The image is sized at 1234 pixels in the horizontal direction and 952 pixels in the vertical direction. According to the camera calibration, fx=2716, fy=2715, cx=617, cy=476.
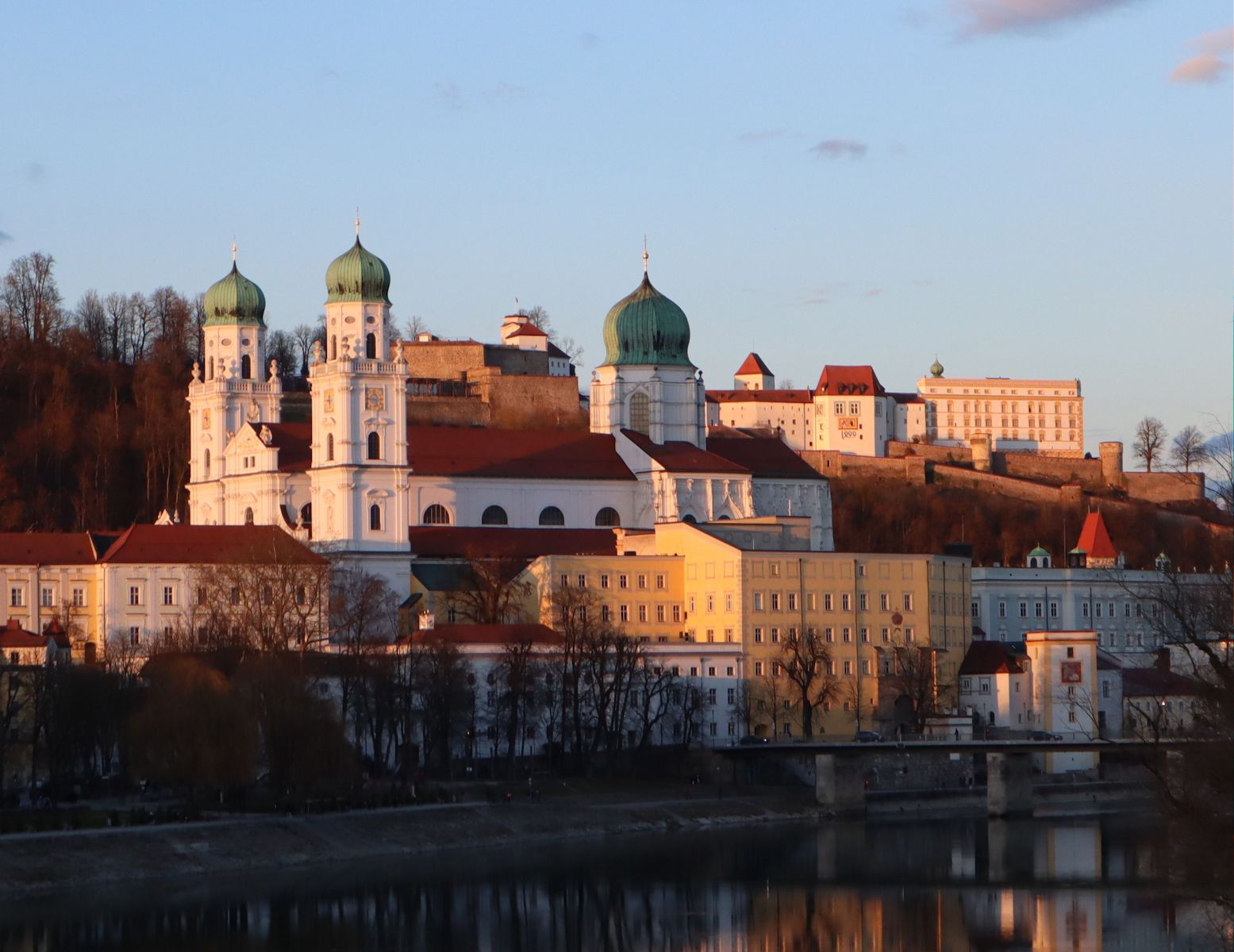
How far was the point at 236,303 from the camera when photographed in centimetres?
11362

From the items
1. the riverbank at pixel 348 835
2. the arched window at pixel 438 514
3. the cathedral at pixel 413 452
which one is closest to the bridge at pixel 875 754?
the riverbank at pixel 348 835

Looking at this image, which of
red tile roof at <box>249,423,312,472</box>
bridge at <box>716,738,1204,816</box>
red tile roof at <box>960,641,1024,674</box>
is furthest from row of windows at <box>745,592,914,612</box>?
red tile roof at <box>249,423,312,472</box>

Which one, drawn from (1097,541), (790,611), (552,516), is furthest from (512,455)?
(1097,541)

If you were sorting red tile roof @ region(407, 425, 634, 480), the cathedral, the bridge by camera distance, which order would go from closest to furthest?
1. the bridge
2. the cathedral
3. red tile roof @ region(407, 425, 634, 480)

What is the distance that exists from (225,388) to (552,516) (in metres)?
14.8

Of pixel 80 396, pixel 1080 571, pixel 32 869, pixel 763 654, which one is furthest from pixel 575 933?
pixel 80 396

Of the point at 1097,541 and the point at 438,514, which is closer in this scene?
the point at 438,514

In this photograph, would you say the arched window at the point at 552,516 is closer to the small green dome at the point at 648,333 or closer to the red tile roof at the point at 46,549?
the small green dome at the point at 648,333

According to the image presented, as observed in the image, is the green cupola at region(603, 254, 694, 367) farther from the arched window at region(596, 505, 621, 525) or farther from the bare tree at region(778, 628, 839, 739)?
the bare tree at region(778, 628, 839, 739)

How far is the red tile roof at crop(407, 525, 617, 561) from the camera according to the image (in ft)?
341

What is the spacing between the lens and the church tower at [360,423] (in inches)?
3989

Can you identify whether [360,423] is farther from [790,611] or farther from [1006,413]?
[1006,413]

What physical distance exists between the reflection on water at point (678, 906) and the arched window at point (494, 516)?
35.1 m

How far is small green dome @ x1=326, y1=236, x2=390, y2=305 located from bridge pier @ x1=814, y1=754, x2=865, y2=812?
91.1 feet
